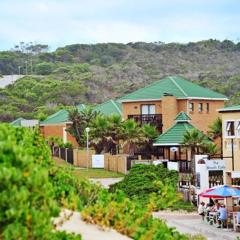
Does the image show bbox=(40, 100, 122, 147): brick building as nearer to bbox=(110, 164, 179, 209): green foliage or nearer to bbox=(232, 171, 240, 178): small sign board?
bbox=(110, 164, 179, 209): green foliage

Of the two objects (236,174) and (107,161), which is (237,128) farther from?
(107,161)

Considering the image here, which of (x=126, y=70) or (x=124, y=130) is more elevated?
(x=126, y=70)

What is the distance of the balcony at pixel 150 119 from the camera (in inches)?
2434

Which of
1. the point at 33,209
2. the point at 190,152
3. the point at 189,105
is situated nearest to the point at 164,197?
the point at 33,209

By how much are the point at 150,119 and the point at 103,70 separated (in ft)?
262

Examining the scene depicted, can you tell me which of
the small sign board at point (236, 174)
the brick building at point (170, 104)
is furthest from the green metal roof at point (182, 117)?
the small sign board at point (236, 174)

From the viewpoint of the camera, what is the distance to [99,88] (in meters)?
122

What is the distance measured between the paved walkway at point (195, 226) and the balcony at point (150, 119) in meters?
25.5

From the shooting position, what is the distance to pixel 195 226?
103 ft

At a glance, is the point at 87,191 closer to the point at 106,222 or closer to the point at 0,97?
the point at 106,222

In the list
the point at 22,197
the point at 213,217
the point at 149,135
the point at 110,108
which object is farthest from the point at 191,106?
the point at 22,197

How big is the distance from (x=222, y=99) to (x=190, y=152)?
46.1 ft

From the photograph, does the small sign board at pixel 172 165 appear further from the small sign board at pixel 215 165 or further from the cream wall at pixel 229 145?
the small sign board at pixel 215 165

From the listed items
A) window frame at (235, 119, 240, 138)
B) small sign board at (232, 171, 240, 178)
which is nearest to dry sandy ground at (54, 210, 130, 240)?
small sign board at (232, 171, 240, 178)
